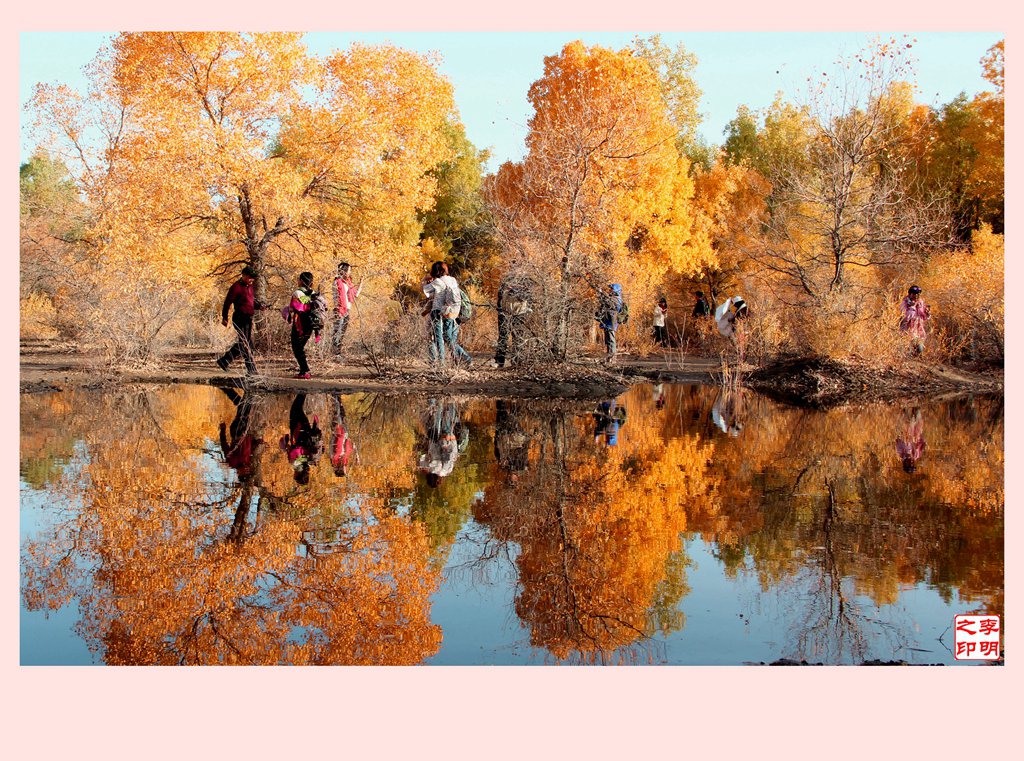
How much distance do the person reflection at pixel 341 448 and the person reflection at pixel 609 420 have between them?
3.36 metres

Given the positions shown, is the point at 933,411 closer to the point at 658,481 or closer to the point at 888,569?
the point at 658,481

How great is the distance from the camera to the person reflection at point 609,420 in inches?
578

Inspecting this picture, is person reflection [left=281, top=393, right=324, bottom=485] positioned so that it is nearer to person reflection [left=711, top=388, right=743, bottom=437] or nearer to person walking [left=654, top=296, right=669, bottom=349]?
person reflection [left=711, top=388, right=743, bottom=437]

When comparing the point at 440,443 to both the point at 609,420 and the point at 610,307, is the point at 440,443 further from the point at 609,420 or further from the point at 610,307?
the point at 610,307

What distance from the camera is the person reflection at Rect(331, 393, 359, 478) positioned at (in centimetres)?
1204

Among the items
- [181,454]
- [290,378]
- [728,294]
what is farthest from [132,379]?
[728,294]

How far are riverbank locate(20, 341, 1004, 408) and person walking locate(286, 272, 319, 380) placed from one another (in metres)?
0.44

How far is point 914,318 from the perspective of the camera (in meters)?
22.3

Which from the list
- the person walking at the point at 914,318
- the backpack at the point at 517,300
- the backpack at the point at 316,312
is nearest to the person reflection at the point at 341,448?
the backpack at the point at 316,312

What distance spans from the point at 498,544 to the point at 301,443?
5558 mm

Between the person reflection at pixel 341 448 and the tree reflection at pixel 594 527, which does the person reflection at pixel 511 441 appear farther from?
the person reflection at pixel 341 448

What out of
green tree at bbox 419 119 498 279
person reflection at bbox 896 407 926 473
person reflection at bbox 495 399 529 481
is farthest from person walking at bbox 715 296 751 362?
green tree at bbox 419 119 498 279

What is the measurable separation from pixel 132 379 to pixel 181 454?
10433mm

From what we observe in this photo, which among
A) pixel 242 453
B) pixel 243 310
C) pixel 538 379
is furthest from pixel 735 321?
pixel 242 453
